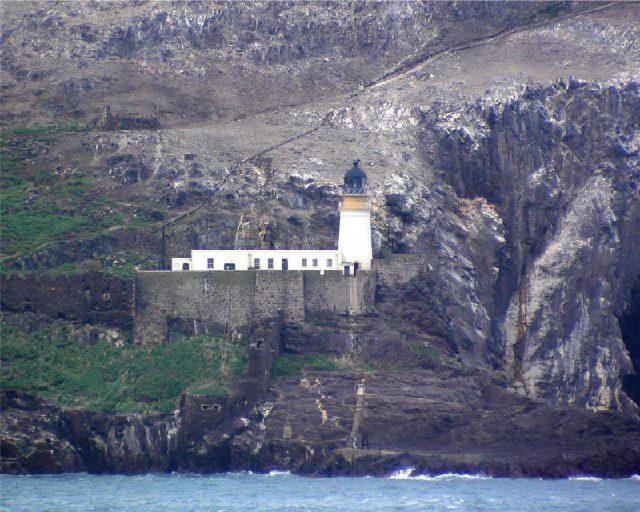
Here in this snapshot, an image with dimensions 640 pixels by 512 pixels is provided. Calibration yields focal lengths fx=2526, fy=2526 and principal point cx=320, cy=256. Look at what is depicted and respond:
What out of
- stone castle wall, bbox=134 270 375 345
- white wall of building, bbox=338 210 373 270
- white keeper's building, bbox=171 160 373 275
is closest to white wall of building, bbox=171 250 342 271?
white keeper's building, bbox=171 160 373 275

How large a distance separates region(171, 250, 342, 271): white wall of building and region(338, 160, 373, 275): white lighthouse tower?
0.60 m

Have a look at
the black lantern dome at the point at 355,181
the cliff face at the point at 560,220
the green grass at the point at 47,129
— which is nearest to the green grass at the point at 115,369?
the black lantern dome at the point at 355,181

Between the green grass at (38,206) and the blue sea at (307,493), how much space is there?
534 inches

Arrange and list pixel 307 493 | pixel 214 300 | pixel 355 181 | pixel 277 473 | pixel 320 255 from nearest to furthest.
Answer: pixel 307 493 < pixel 277 473 < pixel 214 300 < pixel 320 255 < pixel 355 181

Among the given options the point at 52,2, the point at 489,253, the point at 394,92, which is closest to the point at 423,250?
the point at 489,253

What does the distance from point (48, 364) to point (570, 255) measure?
2396 centimetres

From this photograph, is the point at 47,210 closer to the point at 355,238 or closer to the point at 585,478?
the point at 355,238

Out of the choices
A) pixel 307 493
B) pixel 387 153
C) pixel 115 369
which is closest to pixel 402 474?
pixel 307 493

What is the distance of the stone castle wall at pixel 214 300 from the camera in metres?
99.8

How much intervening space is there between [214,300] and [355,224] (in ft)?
22.3

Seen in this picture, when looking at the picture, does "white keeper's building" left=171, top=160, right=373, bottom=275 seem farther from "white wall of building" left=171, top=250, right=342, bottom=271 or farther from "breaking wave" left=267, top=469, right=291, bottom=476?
"breaking wave" left=267, top=469, right=291, bottom=476

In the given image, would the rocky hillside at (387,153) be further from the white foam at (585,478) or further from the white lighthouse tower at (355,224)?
the white foam at (585,478)

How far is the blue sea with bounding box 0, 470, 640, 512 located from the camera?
3487 inches

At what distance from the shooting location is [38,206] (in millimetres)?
107062
